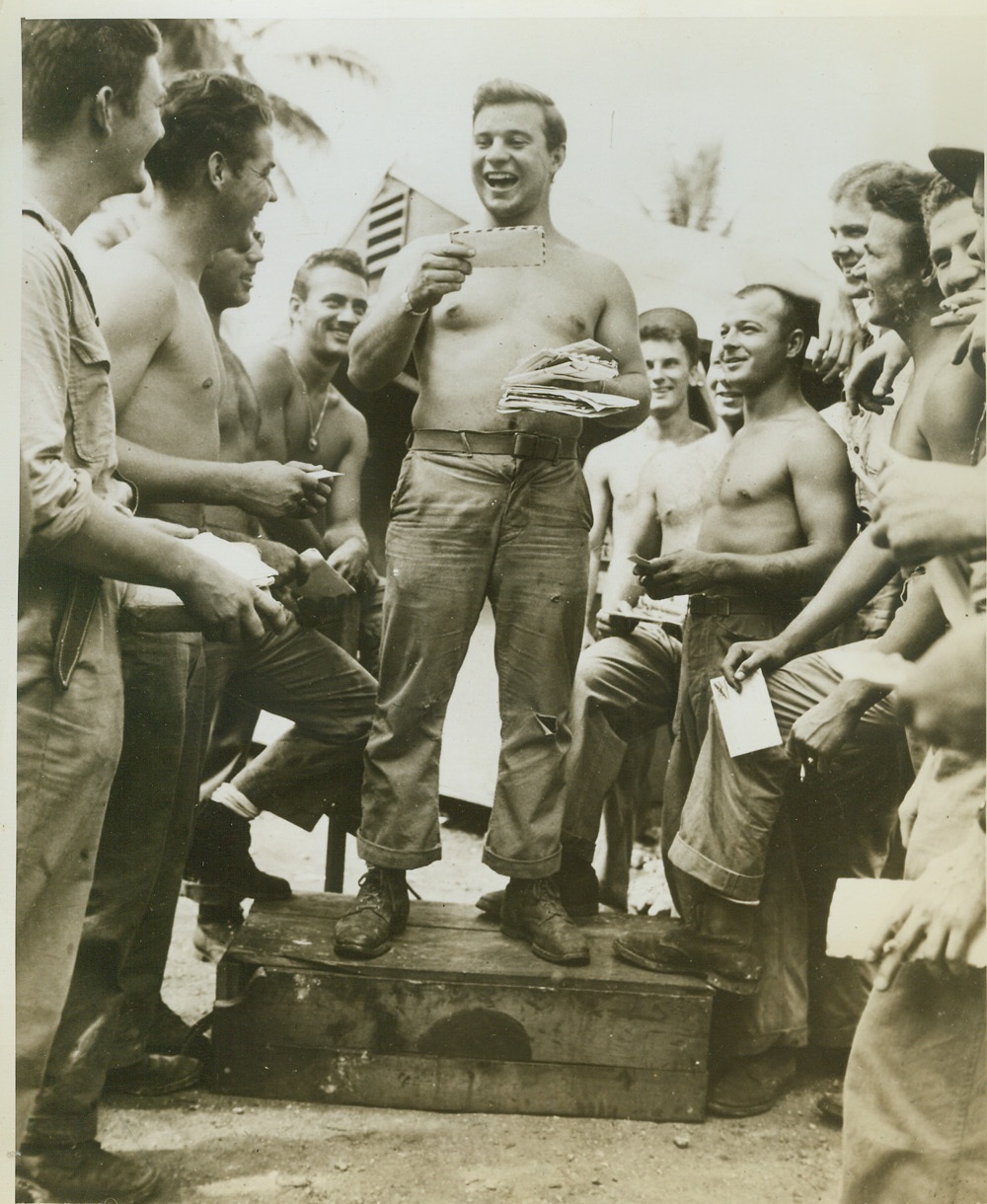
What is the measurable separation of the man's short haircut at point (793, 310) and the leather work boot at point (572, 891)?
1.43 meters

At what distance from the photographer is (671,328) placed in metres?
2.89

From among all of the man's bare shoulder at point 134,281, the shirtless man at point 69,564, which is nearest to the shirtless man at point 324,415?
the man's bare shoulder at point 134,281

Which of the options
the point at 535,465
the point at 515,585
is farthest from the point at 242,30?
the point at 515,585

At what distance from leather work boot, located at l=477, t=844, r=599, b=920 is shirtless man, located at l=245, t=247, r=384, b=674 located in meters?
0.83

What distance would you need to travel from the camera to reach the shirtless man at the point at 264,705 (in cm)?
290

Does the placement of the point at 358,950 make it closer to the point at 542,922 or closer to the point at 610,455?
the point at 542,922

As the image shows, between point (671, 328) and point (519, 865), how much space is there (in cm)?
138

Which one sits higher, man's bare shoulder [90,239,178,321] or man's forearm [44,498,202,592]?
man's bare shoulder [90,239,178,321]

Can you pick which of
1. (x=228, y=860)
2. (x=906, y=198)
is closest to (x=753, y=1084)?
(x=228, y=860)

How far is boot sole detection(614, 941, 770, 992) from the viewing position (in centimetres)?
284

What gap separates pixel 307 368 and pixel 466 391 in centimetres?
47

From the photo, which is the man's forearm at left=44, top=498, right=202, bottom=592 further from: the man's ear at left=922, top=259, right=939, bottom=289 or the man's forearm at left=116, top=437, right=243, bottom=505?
the man's ear at left=922, top=259, right=939, bottom=289

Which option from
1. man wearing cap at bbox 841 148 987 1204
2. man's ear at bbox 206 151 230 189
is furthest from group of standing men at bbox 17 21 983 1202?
man wearing cap at bbox 841 148 987 1204

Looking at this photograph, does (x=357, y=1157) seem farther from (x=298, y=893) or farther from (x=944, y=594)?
(x=944, y=594)
